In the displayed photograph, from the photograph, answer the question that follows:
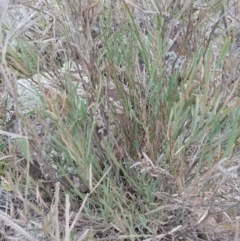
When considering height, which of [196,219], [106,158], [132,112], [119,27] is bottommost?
[196,219]

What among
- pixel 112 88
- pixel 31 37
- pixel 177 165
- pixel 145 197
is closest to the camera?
pixel 177 165

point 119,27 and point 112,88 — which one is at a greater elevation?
point 119,27

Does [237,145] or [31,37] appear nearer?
[237,145]

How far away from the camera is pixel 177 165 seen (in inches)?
39.9

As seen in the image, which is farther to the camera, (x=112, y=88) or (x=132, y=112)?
(x=112, y=88)

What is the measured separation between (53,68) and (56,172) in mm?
277

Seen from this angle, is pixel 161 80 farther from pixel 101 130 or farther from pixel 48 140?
pixel 48 140

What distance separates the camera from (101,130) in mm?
1130

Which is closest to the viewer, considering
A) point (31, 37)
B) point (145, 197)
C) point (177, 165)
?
point (177, 165)

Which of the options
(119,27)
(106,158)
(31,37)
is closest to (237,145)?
(106,158)

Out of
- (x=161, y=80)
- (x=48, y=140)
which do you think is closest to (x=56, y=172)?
(x=48, y=140)

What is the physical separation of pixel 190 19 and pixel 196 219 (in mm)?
493

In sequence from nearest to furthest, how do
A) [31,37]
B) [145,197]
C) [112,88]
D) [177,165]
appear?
[177,165]
[145,197]
[112,88]
[31,37]

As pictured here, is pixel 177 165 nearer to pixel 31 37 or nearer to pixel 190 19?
pixel 190 19
